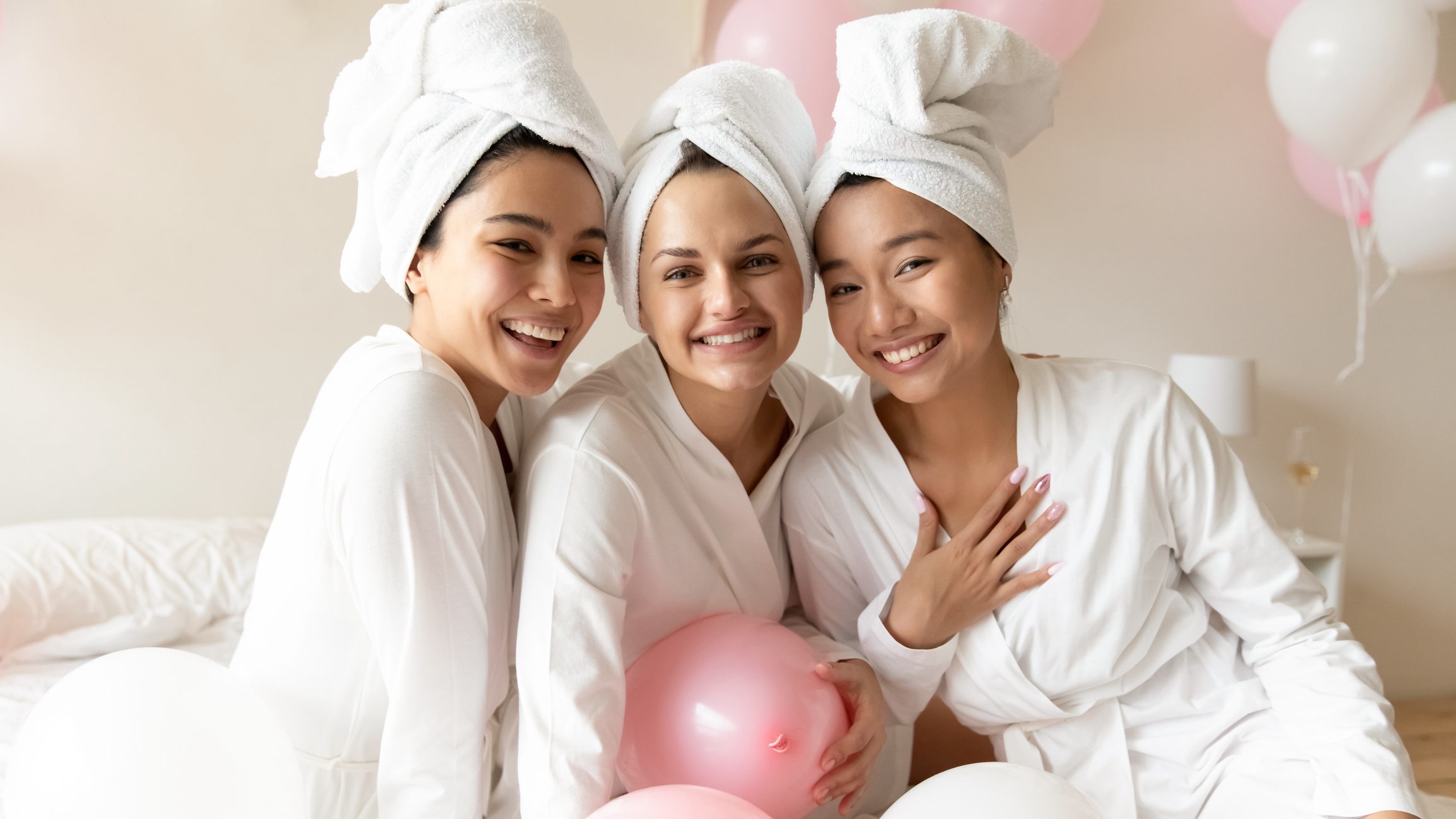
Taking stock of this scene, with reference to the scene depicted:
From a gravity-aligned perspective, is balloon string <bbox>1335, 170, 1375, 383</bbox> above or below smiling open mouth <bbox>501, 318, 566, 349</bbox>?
below

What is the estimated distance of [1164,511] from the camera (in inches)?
60.9

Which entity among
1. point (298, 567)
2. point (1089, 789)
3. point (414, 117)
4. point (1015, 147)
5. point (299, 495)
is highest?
point (414, 117)

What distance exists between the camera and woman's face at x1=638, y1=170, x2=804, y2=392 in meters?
1.46

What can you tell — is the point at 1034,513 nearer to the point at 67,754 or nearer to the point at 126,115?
the point at 67,754

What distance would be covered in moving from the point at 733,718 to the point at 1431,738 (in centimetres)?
297

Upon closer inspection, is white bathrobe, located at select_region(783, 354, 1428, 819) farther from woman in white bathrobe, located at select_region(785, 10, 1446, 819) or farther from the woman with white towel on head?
the woman with white towel on head

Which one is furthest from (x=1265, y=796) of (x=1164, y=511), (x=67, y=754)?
(x=67, y=754)

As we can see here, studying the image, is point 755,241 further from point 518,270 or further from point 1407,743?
point 1407,743

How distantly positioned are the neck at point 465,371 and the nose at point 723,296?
41cm

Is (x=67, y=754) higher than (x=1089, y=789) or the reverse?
higher

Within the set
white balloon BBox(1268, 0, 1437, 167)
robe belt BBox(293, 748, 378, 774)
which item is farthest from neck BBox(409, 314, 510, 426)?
white balloon BBox(1268, 0, 1437, 167)

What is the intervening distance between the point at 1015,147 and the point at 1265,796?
1.16 meters

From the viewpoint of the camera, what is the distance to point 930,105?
Result: 4.88 feet

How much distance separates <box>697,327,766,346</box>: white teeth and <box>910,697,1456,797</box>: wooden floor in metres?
0.86
